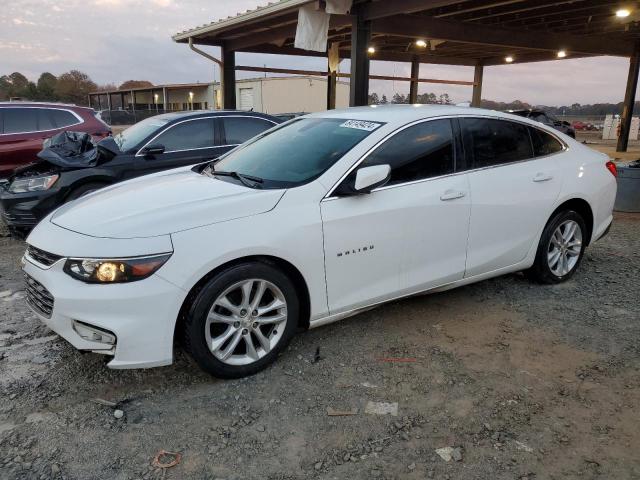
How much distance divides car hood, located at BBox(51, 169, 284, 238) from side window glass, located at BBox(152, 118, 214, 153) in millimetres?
3202

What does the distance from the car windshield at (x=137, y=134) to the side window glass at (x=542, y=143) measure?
4.56 m

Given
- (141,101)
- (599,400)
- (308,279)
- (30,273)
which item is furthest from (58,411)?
(141,101)

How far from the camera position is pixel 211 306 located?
2.87m

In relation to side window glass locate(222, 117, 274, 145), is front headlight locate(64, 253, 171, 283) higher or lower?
lower

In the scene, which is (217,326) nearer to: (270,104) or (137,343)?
(137,343)

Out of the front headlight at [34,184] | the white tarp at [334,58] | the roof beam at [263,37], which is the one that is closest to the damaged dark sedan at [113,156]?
A: the front headlight at [34,184]

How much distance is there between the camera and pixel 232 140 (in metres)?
7.14

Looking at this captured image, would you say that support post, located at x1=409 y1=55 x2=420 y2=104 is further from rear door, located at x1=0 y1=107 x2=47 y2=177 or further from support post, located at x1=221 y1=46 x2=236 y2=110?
rear door, located at x1=0 y1=107 x2=47 y2=177

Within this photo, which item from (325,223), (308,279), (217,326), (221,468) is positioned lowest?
(221,468)

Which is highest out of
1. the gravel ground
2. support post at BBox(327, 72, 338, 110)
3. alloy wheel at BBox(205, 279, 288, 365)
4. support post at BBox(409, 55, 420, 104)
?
support post at BBox(409, 55, 420, 104)

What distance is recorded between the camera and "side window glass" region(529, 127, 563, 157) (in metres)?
4.37

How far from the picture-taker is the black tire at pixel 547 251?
4.41 meters

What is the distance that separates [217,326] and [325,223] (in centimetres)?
90

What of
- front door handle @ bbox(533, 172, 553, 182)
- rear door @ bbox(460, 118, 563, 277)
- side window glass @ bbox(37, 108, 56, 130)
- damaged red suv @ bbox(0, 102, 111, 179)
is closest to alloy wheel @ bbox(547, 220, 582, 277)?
rear door @ bbox(460, 118, 563, 277)
